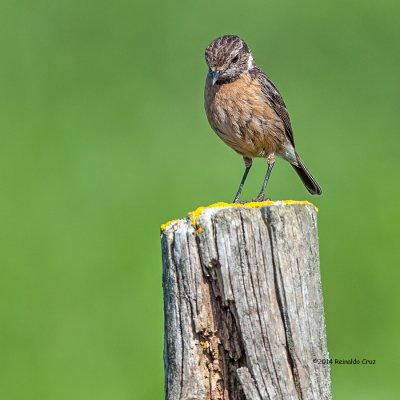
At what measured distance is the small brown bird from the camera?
24.0 ft

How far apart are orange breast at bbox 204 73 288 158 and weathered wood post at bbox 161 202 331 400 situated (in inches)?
105

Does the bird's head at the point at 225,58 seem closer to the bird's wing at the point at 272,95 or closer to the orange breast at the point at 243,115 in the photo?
the orange breast at the point at 243,115

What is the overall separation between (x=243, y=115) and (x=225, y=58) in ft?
1.69

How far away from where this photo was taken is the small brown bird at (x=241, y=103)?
732 cm

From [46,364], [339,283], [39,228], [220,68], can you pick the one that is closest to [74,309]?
[46,364]

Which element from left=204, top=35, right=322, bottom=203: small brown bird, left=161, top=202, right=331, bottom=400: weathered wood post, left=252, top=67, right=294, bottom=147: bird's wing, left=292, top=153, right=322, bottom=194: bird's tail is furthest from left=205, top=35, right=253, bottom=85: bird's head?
left=161, top=202, right=331, bottom=400: weathered wood post

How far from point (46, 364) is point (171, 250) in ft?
16.8

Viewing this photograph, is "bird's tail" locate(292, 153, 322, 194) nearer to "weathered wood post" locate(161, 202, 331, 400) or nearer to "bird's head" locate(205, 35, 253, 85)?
"bird's head" locate(205, 35, 253, 85)

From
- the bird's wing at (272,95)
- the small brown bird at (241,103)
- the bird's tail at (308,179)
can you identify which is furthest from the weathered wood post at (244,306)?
the bird's tail at (308,179)

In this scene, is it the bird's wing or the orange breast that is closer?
the orange breast

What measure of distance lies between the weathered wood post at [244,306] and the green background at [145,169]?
170 inches

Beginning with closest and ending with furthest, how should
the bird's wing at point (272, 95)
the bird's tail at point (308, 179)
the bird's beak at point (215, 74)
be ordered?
the bird's beak at point (215, 74), the bird's wing at point (272, 95), the bird's tail at point (308, 179)

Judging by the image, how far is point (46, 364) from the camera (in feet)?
31.1

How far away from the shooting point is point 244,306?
4.66m
